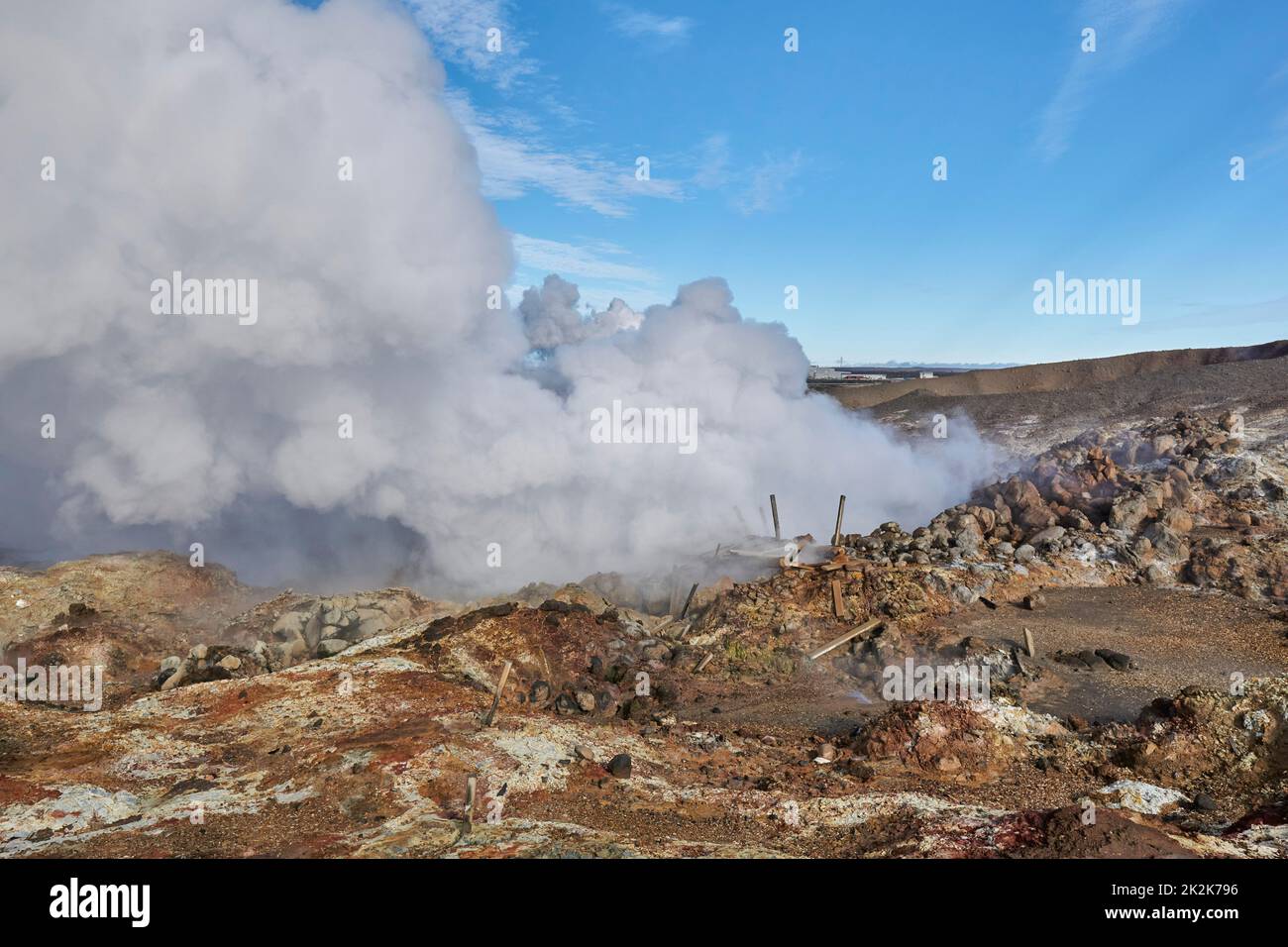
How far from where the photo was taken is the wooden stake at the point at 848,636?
15672 millimetres

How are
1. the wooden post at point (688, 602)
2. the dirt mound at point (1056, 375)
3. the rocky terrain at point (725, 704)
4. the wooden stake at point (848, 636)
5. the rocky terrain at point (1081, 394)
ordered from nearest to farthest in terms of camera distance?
the rocky terrain at point (725, 704) < the wooden stake at point (848, 636) < the wooden post at point (688, 602) < the rocky terrain at point (1081, 394) < the dirt mound at point (1056, 375)

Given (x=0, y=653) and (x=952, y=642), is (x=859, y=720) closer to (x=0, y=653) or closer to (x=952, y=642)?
(x=952, y=642)

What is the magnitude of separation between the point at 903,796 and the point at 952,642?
6.58 metres

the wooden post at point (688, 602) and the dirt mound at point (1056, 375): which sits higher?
the dirt mound at point (1056, 375)

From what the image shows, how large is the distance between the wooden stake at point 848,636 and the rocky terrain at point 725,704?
0.08 metres

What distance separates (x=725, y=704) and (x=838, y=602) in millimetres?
4599

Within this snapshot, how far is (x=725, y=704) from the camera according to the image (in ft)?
45.5

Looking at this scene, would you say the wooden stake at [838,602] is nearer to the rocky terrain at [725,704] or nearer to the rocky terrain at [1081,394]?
the rocky terrain at [725,704]

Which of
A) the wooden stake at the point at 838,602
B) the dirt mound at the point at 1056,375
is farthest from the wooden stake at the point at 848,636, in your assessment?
the dirt mound at the point at 1056,375

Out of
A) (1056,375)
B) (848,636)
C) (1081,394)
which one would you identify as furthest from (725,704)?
(1056,375)

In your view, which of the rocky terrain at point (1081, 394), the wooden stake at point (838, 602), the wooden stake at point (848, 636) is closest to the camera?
the wooden stake at point (848, 636)

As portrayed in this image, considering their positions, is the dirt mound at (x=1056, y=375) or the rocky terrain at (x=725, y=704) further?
the dirt mound at (x=1056, y=375)

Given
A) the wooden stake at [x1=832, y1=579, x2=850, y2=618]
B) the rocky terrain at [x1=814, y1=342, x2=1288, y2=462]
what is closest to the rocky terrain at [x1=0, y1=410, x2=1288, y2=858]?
the wooden stake at [x1=832, y1=579, x2=850, y2=618]

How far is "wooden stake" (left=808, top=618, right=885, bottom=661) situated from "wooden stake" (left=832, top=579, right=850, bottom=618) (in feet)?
1.92
